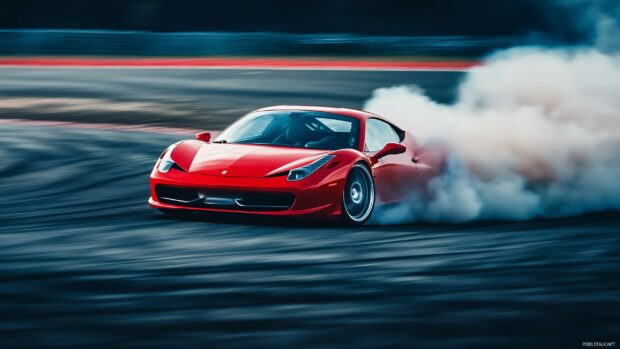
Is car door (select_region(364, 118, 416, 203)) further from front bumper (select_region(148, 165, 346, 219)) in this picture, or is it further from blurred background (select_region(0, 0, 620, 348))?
front bumper (select_region(148, 165, 346, 219))

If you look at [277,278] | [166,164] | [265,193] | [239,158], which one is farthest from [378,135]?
[277,278]

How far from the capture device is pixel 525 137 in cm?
1332

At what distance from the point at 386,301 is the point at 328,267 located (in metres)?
1.16

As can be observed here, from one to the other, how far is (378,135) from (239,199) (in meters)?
1.88

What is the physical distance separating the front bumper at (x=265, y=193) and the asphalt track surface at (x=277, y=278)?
163 mm

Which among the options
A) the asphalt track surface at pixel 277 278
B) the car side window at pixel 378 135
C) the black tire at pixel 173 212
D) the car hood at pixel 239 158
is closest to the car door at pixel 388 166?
the car side window at pixel 378 135

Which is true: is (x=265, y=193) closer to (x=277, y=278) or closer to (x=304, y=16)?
(x=277, y=278)

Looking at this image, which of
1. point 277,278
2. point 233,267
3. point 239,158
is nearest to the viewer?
point 277,278

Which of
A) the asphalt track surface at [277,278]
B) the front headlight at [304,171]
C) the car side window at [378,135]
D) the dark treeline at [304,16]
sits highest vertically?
the dark treeline at [304,16]

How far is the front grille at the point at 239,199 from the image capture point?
9625mm

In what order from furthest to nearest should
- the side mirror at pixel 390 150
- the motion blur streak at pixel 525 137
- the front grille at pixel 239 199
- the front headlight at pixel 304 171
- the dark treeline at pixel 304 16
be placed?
1. the dark treeline at pixel 304 16
2. the motion blur streak at pixel 525 137
3. the side mirror at pixel 390 150
4. the front headlight at pixel 304 171
5. the front grille at pixel 239 199

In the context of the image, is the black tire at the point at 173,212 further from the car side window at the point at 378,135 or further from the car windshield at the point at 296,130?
the car side window at the point at 378,135

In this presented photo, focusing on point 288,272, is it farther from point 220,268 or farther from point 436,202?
point 436,202

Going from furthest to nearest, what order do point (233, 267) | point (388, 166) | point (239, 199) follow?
1. point (388, 166)
2. point (239, 199)
3. point (233, 267)
